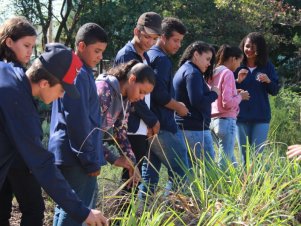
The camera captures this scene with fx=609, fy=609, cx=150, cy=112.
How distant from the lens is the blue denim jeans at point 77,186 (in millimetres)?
3666

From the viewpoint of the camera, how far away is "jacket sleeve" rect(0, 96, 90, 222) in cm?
283

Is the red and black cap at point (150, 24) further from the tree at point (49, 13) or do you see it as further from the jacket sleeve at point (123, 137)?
the tree at point (49, 13)

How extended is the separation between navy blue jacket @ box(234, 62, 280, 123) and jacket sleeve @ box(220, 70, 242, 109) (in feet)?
1.49

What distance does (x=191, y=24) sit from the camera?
12.0m

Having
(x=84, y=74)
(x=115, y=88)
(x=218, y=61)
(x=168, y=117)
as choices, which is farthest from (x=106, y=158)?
(x=218, y=61)

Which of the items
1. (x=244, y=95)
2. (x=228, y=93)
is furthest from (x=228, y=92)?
(x=244, y=95)

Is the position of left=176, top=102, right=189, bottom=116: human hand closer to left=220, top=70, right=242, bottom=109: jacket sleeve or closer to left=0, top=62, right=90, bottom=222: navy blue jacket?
left=220, top=70, right=242, bottom=109: jacket sleeve

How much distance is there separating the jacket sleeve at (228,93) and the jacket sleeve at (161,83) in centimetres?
90

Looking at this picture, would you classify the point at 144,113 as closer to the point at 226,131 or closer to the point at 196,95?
the point at 196,95

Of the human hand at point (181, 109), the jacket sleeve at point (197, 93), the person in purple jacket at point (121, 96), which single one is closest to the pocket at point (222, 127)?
the jacket sleeve at point (197, 93)

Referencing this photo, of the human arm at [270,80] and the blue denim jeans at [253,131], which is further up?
the human arm at [270,80]

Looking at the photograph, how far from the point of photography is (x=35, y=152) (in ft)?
9.40

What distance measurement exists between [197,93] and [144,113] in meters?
0.72

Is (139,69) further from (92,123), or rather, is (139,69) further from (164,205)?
(164,205)
